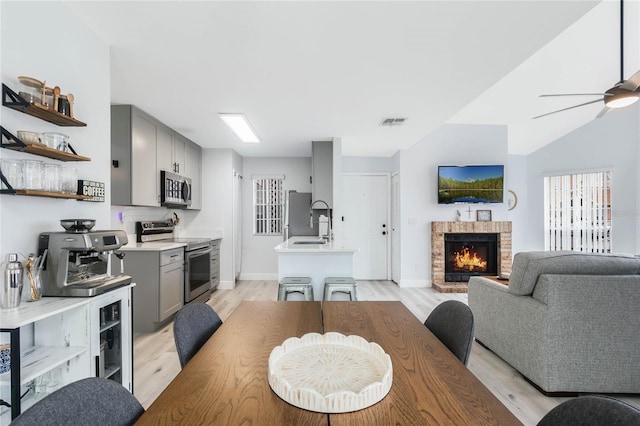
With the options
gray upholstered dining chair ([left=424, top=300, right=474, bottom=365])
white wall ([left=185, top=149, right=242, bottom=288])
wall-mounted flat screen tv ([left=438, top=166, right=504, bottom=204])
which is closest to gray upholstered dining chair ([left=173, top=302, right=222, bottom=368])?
gray upholstered dining chair ([left=424, top=300, right=474, bottom=365])

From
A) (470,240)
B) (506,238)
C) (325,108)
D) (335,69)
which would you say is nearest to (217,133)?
(325,108)

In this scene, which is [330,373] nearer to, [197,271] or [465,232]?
[197,271]

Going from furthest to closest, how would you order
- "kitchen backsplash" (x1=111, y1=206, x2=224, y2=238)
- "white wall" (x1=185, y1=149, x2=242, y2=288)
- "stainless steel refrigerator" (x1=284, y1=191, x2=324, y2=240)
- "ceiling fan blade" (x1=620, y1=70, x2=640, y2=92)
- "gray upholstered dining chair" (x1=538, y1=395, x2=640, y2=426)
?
"stainless steel refrigerator" (x1=284, y1=191, x2=324, y2=240), "white wall" (x1=185, y1=149, x2=242, y2=288), "kitchen backsplash" (x1=111, y1=206, x2=224, y2=238), "ceiling fan blade" (x1=620, y1=70, x2=640, y2=92), "gray upholstered dining chair" (x1=538, y1=395, x2=640, y2=426)

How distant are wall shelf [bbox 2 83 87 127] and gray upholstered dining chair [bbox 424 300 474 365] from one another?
2.25 meters

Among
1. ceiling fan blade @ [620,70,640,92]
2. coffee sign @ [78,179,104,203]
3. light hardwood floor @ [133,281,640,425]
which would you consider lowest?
light hardwood floor @ [133,281,640,425]

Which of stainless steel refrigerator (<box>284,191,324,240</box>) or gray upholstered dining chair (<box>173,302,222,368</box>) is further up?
stainless steel refrigerator (<box>284,191,324,240</box>)

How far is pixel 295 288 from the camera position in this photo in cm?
319

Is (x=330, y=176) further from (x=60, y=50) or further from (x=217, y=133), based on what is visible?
(x=60, y=50)

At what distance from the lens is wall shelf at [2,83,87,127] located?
148 cm

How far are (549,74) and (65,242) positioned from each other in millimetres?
5947

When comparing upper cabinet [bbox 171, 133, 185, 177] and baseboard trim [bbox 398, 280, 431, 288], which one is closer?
upper cabinet [bbox 171, 133, 185, 177]

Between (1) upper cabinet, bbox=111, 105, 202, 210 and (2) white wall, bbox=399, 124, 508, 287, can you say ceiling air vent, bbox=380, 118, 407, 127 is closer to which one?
(2) white wall, bbox=399, 124, 508, 287

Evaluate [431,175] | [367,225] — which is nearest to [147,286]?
[367,225]

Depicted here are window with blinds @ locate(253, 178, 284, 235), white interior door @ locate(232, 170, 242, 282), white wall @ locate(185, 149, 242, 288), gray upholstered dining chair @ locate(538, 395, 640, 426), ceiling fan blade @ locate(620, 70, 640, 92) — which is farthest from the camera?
window with blinds @ locate(253, 178, 284, 235)
